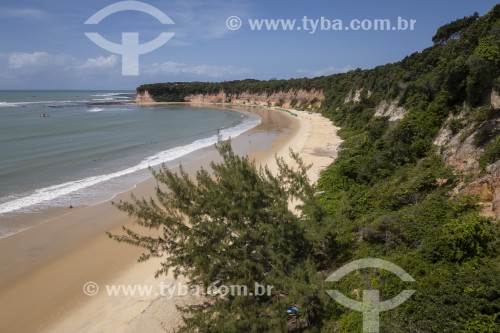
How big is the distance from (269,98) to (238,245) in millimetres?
111648

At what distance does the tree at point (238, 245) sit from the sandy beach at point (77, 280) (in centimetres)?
265

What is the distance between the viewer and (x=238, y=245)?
32.1 feet

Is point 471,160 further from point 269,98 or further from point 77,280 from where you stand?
point 269,98

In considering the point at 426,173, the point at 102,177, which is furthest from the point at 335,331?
the point at 102,177

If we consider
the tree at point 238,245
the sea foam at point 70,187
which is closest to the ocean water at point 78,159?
the sea foam at point 70,187

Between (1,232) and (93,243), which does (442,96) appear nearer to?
(93,243)

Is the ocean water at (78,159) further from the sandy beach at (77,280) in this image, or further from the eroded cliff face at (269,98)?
the eroded cliff face at (269,98)

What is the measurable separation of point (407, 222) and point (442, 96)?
1158 cm

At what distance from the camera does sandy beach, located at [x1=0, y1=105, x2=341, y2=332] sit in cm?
1122

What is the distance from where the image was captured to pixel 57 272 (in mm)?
13984

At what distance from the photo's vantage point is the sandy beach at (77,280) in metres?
11.2

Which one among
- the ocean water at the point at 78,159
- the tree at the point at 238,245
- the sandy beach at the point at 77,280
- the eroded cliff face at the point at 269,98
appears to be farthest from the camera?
the eroded cliff face at the point at 269,98

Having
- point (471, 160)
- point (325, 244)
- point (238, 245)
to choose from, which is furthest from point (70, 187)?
point (471, 160)

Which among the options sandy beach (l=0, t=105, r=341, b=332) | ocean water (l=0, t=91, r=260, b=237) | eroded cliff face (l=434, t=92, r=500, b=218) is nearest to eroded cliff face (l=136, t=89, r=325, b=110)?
ocean water (l=0, t=91, r=260, b=237)
